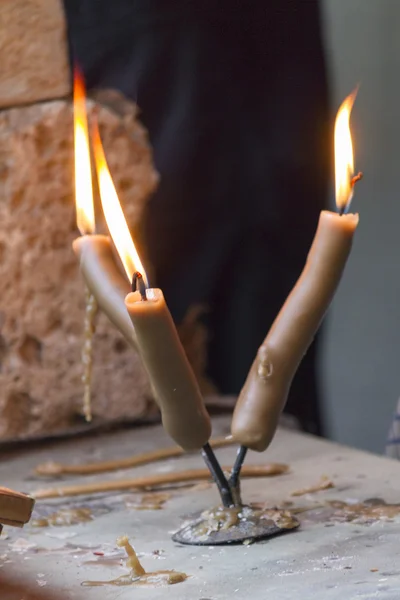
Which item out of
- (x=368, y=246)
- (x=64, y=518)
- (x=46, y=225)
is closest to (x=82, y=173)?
(x=64, y=518)

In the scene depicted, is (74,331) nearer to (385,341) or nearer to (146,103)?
(146,103)

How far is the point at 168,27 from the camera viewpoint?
4.41ft

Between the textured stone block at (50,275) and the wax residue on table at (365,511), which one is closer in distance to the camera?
the wax residue on table at (365,511)

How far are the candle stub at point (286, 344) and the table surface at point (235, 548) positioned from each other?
0.11m

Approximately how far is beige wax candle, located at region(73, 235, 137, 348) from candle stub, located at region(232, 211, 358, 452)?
0.12m

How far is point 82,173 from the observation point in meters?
0.84

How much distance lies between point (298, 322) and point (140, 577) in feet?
0.88

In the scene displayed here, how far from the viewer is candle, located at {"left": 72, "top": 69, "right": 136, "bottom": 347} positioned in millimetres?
810

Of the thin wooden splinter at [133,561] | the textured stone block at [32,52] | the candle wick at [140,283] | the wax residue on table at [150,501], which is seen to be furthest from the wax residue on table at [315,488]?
the textured stone block at [32,52]

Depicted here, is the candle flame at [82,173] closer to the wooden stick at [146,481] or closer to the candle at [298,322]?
the candle at [298,322]

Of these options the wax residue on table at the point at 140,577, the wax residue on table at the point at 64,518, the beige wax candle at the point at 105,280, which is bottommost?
the wax residue on table at the point at 64,518

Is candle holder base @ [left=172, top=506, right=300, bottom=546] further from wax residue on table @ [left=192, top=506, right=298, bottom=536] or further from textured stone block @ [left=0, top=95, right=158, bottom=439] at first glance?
textured stone block @ [left=0, top=95, right=158, bottom=439]

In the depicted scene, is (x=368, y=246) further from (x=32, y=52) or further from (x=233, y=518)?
(x=233, y=518)

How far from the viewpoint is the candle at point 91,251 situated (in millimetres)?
810
